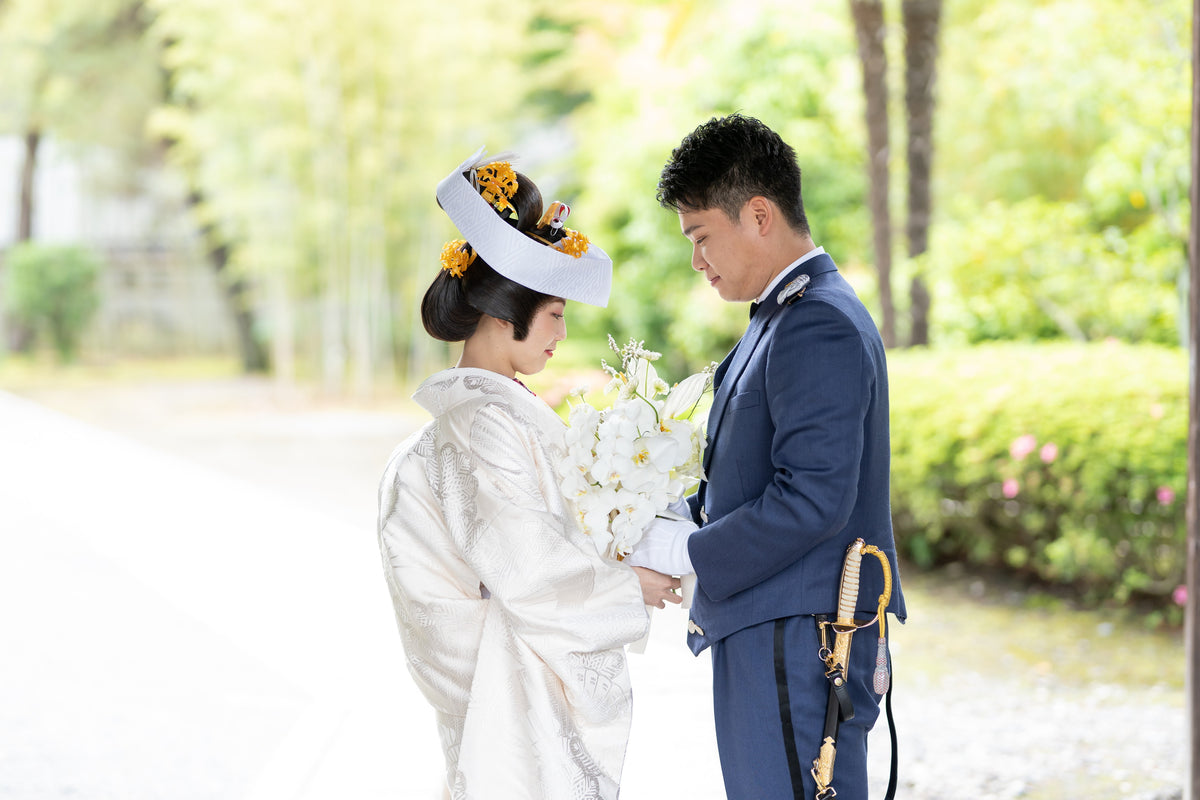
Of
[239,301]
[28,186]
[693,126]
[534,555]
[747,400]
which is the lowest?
[534,555]

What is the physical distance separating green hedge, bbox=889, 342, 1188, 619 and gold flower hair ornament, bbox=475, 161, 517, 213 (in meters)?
3.64

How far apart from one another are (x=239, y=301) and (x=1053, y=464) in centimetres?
1436

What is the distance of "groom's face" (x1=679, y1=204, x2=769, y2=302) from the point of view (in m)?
1.67

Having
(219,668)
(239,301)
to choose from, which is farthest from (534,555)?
(239,301)

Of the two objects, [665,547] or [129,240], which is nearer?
[665,547]

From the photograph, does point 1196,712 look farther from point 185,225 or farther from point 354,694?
point 185,225

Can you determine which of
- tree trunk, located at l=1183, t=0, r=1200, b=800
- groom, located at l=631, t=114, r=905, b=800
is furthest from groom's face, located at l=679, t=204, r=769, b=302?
tree trunk, located at l=1183, t=0, r=1200, b=800

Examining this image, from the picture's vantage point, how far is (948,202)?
12359mm

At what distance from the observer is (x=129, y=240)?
59.2 ft

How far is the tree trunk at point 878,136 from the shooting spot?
21.5ft

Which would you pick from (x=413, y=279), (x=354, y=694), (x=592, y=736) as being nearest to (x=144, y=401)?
(x=413, y=279)

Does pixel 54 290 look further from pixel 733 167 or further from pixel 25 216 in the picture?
pixel 733 167

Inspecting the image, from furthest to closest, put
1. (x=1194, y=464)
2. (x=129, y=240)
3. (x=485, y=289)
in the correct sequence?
(x=129, y=240)
(x=1194, y=464)
(x=485, y=289)

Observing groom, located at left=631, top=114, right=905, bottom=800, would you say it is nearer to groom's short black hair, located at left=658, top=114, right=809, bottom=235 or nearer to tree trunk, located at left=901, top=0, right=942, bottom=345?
groom's short black hair, located at left=658, top=114, right=809, bottom=235
